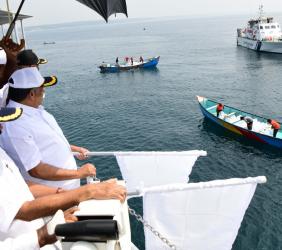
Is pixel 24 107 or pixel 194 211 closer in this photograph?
pixel 24 107

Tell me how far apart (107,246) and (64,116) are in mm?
38783

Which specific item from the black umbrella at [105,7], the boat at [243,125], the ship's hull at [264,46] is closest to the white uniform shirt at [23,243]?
the black umbrella at [105,7]

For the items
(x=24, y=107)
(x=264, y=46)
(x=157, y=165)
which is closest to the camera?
(x=24, y=107)

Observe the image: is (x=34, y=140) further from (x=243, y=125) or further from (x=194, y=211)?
(x=243, y=125)

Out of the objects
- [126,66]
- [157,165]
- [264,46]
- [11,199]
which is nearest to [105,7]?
[157,165]

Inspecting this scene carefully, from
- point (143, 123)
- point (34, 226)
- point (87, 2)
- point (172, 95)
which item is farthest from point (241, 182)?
point (172, 95)

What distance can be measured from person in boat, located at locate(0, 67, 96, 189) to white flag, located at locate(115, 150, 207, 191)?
156 centimetres

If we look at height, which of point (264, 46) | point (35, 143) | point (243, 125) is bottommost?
point (243, 125)

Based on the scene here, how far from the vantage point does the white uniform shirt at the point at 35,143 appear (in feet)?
13.3

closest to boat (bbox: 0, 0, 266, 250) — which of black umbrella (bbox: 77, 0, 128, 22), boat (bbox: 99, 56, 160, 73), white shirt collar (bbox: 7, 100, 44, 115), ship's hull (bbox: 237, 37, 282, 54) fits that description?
white shirt collar (bbox: 7, 100, 44, 115)

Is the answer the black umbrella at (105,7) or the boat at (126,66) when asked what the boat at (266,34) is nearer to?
the boat at (126,66)

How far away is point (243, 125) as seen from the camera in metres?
29.8

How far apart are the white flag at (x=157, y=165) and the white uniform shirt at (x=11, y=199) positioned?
2.77 m

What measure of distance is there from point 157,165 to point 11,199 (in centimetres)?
330
